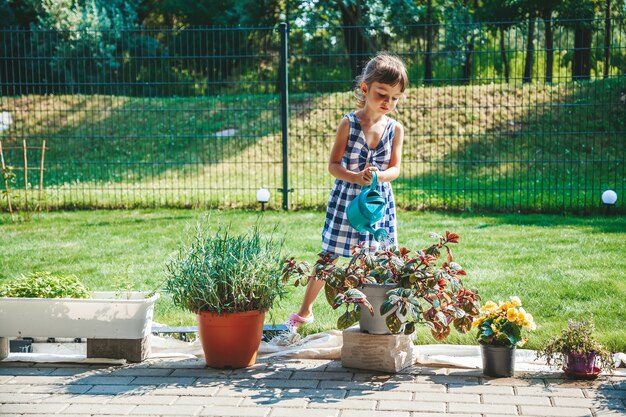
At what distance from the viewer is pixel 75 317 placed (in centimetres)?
430

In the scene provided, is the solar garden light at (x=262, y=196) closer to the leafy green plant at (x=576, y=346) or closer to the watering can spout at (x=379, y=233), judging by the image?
the watering can spout at (x=379, y=233)

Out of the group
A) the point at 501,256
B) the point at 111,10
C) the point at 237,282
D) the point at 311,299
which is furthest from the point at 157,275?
the point at 111,10

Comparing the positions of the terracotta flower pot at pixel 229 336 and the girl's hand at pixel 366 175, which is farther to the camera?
the girl's hand at pixel 366 175

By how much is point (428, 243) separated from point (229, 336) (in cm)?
377

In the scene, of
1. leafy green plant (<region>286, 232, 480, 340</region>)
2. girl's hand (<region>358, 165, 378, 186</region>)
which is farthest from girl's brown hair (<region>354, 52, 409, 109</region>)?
leafy green plant (<region>286, 232, 480, 340</region>)

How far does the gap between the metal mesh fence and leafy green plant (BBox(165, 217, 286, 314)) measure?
17.4 ft

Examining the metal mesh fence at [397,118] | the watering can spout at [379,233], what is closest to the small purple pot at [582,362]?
the watering can spout at [379,233]

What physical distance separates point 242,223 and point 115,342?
4682mm

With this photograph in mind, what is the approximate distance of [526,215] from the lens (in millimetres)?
9523

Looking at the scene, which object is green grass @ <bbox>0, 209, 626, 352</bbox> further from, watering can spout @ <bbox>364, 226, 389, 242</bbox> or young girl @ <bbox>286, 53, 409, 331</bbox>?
watering can spout @ <bbox>364, 226, 389, 242</bbox>

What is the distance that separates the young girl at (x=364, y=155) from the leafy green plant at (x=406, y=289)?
1.59 feet

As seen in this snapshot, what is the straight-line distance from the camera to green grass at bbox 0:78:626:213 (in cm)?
1024

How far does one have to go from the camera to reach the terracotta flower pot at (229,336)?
165 inches

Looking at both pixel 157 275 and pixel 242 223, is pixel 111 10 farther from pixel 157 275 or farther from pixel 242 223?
pixel 157 275
